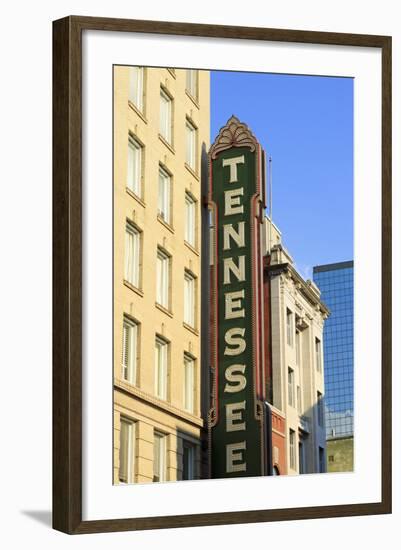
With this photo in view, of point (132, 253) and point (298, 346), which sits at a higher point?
point (132, 253)

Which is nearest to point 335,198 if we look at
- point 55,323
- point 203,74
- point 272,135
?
point 272,135

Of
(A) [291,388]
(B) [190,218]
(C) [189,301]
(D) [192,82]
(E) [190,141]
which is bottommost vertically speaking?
(A) [291,388]

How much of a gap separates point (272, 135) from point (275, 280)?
4.70 feet

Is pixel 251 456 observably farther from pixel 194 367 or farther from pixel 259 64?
pixel 259 64

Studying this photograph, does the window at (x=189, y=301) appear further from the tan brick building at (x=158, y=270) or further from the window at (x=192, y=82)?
the window at (x=192, y=82)

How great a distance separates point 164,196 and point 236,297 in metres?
1.44

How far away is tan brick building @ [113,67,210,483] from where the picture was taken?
9391 millimetres

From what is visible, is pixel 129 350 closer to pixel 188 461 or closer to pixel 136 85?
pixel 188 461

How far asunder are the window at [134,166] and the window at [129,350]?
38.2 inches

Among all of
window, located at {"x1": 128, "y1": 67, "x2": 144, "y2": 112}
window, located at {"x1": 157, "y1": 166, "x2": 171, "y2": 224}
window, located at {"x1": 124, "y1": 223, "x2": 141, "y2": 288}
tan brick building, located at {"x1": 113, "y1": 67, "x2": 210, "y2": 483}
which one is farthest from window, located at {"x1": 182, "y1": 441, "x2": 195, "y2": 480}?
window, located at {"x1": 128, "y1": 67, "x2": 144, "y2": 112}

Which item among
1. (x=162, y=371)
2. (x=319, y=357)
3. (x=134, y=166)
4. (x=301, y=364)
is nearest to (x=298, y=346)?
(x=301, y=364)

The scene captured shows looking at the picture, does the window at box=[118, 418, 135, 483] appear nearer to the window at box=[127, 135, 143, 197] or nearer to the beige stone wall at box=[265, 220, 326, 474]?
the beige stone wall at box=[265, 220, 326, 474]

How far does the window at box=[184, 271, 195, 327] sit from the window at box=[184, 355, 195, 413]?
1.19 feet

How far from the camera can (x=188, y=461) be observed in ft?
32.1
